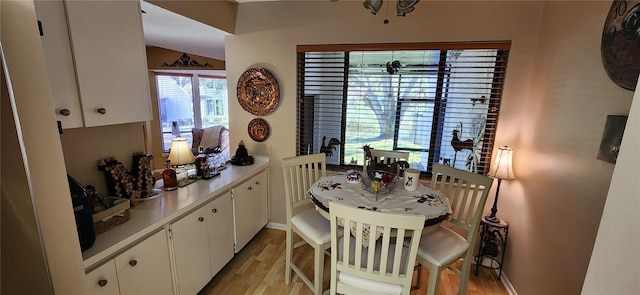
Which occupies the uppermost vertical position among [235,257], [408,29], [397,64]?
[408,29]

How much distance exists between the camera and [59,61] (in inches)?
46.7

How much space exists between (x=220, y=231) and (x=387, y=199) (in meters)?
1.32

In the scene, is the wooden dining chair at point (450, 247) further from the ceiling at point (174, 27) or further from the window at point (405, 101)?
the ceiling at point (174, 27)

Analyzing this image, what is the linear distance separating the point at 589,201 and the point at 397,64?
166 cm

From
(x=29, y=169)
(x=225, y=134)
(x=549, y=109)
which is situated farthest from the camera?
(x=225, y=134)

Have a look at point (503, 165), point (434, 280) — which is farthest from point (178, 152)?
point (503, 165)

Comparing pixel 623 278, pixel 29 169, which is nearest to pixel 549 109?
pixel 623 278

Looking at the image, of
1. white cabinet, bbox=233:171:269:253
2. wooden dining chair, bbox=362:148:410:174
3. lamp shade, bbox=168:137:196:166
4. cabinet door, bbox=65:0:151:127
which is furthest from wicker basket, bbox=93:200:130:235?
wooden dining chair, bbox=362:148:410:174

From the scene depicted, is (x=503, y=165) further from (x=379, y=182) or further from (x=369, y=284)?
(x=369, y=284)

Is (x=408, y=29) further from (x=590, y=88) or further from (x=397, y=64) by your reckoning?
(x=590, y=88)

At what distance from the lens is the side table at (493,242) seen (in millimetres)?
2217

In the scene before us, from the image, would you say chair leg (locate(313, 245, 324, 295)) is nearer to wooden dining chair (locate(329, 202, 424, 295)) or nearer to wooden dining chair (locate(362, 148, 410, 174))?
wooden dining chair (locate(329, 202, 424, 295))

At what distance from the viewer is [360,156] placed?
9.12ft

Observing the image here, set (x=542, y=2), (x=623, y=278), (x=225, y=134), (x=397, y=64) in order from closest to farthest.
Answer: (x=623, y=278) < (x=542, y=2) < (x=397, y=64) < (x=225, y=134)
